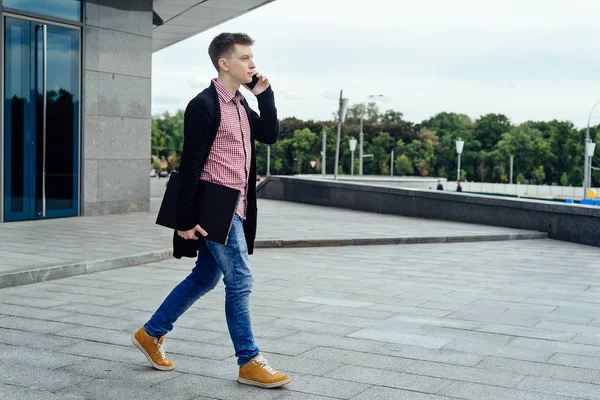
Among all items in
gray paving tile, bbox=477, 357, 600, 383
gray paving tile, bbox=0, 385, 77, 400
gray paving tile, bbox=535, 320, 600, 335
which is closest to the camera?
gray paving tile, bbox=0, 385, 77, 400

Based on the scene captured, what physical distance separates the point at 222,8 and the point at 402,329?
13.7 meters

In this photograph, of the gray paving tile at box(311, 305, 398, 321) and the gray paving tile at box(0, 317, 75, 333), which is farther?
the gray paving tile at box(311, 305, 398, 321)

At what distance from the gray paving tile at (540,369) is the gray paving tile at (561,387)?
0.31 feet

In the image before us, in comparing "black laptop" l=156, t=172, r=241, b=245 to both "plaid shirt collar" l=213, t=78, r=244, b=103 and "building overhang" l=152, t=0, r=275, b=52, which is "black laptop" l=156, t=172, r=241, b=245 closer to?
"plaid shirt collar" l=213, t=78, r=244, b=103

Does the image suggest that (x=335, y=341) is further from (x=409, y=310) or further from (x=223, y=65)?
(x=223, y=65)

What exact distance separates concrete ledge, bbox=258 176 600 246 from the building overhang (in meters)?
5.24

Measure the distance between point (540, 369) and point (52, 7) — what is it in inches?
453

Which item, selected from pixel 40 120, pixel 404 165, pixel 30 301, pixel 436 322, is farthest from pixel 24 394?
pixel 404 165

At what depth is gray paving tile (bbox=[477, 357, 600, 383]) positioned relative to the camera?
14.5ft

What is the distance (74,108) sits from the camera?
14.1 meters

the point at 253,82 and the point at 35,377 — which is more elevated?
the point at 253,82

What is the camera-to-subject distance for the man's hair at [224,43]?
13.7 feet

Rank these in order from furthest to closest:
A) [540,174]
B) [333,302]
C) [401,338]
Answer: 1. [540,174]
2. [333,302]
3. [401,338]

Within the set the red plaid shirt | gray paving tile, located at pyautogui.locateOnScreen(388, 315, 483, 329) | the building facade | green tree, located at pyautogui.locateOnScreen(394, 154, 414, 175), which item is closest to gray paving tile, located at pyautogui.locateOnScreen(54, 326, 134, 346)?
the red plaid shirt
